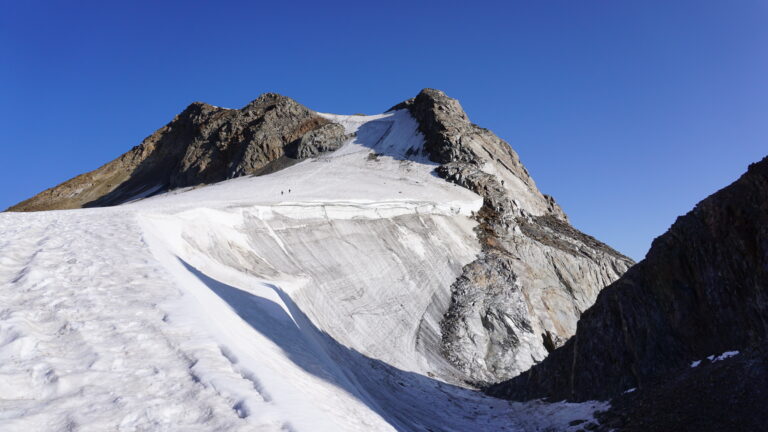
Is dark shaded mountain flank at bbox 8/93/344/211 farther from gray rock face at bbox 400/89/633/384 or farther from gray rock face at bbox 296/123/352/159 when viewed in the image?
gray rock face at bbox 400/89/633/384

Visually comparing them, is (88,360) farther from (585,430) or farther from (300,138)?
(300,138)

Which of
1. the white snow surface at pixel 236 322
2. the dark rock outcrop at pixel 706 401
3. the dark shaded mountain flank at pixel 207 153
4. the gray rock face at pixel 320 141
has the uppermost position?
the dark shaded mountain flank at pixel 207 153

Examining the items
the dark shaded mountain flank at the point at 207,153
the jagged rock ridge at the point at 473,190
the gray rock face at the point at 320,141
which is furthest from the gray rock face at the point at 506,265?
the dark shaded mountain flank at the point at 207,153

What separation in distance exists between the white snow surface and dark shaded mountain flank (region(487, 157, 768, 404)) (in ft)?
5.82

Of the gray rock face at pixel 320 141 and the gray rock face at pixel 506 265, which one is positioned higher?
the gray rock face at pixel 320 141

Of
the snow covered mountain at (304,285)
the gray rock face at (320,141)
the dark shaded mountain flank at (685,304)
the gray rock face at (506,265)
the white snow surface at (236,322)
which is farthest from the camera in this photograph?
the gray rock face at (320,141)

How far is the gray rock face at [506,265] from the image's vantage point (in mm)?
24438

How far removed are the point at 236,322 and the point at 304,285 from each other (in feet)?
36.6

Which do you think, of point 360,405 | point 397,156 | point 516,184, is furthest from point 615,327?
point 397,156

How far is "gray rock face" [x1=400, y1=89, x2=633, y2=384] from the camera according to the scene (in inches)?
962

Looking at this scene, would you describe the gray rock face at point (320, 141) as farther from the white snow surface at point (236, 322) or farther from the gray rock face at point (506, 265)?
the white snow surface at point (236, 322)

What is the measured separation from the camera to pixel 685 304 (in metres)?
12.5

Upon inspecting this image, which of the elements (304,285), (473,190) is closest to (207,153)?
(473,190)

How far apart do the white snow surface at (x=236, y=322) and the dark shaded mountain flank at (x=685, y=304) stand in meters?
1.78
